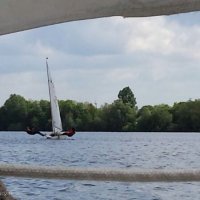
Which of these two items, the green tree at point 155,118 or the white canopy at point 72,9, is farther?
the green tree at point 155,118

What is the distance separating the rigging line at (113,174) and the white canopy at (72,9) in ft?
1.60

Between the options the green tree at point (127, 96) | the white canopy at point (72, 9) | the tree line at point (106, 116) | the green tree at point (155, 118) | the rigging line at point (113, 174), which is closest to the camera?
the white canopy at point (72, 9)

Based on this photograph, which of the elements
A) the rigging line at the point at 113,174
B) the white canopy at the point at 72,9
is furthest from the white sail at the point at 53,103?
the white canopy at the point at 72,9

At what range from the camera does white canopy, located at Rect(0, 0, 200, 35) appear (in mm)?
789

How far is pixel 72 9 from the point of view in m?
0.82

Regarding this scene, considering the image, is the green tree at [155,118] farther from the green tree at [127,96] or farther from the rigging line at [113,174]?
the rigging line at [113,174]

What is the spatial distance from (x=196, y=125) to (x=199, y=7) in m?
50.9

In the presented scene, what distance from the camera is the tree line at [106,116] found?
46.9 meters

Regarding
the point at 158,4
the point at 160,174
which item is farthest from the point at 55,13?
the point at 160,174

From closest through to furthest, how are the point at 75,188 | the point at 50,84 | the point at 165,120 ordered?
the point at 75,188 → the point at 50,84 → the point at 165,120

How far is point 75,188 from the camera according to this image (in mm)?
11211

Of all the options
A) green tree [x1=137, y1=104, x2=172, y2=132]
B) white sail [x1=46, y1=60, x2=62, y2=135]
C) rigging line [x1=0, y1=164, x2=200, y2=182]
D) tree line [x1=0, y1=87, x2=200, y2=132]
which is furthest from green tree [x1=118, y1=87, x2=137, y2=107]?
rigging line [x1=0, y1=164, x2=200, y2=182]

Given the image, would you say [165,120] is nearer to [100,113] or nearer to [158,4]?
[100,113]

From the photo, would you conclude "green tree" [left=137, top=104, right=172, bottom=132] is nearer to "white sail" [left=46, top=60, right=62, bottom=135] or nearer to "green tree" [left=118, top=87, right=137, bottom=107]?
"green tree" [left=118, top=87, right=137, bottom=107]
